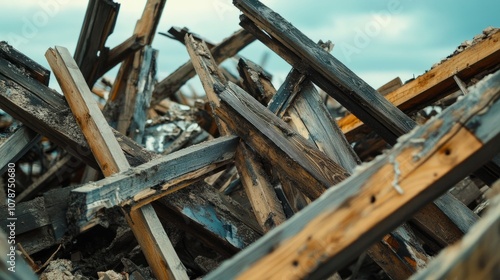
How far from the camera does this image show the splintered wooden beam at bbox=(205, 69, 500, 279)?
1.49m

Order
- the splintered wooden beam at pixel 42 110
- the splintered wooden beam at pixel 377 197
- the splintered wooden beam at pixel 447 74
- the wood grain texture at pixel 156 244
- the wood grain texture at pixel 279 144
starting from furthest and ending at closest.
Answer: the splintered wooden beam at pixel 447 74 < the splintered wooden beam at pixel 42 110 < the wood grain texture at pixel 279 144 < the wood grain texture at pixel 156 244 < the splintered wooden beam at pixel 377 197

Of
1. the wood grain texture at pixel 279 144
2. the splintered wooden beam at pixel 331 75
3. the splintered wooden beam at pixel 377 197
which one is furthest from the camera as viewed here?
the splintered wooden beam at pixel 331 75

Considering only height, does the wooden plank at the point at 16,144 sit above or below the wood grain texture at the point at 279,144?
above

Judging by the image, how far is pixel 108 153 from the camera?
2.95m

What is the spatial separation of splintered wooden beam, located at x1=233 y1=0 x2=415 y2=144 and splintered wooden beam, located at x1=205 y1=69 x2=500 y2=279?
5.19 feet

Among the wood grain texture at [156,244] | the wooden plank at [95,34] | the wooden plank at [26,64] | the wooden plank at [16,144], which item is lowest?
Answer: the wood grain texture at [156,244]

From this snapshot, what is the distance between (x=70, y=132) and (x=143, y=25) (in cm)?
216

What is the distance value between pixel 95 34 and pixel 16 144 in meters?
1.39

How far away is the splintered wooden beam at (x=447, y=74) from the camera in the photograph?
346cm

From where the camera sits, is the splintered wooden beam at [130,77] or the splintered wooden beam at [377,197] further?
the splintered wooden beam at [130,77]

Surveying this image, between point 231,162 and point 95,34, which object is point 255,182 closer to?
point 231,162

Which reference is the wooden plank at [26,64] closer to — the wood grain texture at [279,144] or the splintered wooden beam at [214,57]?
the wood grain texture at [279,144]

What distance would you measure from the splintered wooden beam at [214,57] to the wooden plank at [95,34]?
1.06 meters

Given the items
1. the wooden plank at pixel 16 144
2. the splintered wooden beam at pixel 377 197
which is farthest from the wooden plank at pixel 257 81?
the splintered wooden beam at pixel 377 197
